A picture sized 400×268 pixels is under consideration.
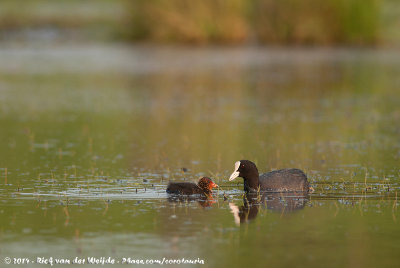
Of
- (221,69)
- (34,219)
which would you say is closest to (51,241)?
(34,219)

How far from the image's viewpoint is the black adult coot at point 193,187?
15281 millimetres

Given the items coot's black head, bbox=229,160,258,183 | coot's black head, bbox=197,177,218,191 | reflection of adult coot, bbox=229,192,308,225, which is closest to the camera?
reflection of adult coot, bbox=229,192,308,225

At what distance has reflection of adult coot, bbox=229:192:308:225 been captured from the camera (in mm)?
13789

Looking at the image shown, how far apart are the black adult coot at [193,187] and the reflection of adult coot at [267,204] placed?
64cm

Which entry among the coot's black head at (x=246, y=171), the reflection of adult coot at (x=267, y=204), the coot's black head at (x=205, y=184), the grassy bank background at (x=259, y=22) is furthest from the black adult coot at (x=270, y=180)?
the grassy bank background at (x=259, y=22)

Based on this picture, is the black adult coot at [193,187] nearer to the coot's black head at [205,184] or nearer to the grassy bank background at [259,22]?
the coot's black head at [205,184]

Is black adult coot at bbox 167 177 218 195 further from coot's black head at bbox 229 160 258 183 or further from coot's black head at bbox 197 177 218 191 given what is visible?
coot's black head at bbox 229 160 258 183

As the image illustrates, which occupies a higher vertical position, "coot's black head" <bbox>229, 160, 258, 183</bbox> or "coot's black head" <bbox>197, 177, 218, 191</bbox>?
"coot's black head" <bbox>229, 160, 258, 183</bbox>

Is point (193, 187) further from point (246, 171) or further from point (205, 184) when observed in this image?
point (246, 171)

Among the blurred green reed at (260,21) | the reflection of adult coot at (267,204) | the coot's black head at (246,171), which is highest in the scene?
the blurred green reed at (260,21)

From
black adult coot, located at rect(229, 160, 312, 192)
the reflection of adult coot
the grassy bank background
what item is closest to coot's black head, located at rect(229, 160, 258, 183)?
black adult coot, located at rect(229, 160, 312, 192)

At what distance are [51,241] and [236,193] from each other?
449cm

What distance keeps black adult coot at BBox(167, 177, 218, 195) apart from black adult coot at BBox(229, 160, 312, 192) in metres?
0.40

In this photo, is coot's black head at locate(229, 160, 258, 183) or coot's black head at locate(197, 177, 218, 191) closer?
coot's black head at locate(229, 160, 258, 183)
